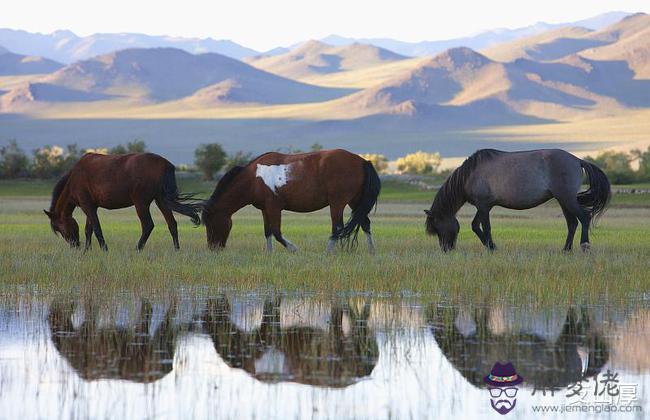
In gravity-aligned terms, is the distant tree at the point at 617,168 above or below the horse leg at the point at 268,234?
below

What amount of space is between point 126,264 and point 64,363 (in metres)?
6.08

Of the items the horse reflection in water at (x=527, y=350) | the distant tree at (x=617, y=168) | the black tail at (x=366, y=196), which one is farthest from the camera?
the distant tree at (x=617, y=168)

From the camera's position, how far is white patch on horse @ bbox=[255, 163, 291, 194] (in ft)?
57.6

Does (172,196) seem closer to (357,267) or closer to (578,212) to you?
(357,267)

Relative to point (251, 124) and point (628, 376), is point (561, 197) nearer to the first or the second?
point (628, 376)

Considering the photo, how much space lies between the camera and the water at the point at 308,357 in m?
7.61

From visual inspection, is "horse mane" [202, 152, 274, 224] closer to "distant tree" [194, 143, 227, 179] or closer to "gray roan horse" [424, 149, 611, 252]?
"gray roan horse" [424, 149, 611, 252]

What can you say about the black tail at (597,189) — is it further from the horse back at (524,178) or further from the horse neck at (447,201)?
the horse neck at (447,201)

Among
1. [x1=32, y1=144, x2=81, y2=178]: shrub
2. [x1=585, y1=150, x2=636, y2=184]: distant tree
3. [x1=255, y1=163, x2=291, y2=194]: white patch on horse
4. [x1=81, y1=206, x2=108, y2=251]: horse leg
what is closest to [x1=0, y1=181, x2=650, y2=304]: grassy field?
[x1=81, y1=206, x2=108, y2=251]: horse leg

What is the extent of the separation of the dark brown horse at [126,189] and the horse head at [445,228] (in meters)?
3.72

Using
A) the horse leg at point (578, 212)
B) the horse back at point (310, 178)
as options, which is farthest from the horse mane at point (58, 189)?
the horse leg at point (578, 212)

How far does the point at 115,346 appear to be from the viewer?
9.48m

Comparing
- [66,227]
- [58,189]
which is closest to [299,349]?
[66,227]

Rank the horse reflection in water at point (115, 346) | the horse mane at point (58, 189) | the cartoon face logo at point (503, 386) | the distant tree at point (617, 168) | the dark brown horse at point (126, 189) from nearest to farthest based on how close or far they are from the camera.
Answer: the cartoon face logo at point (503, 386)
the horse reflection in water at point (115, 346)
the dark brown horse at point (126, 189)
the horse mane at point (58, 189)
the distant tree at point (617, 168)
